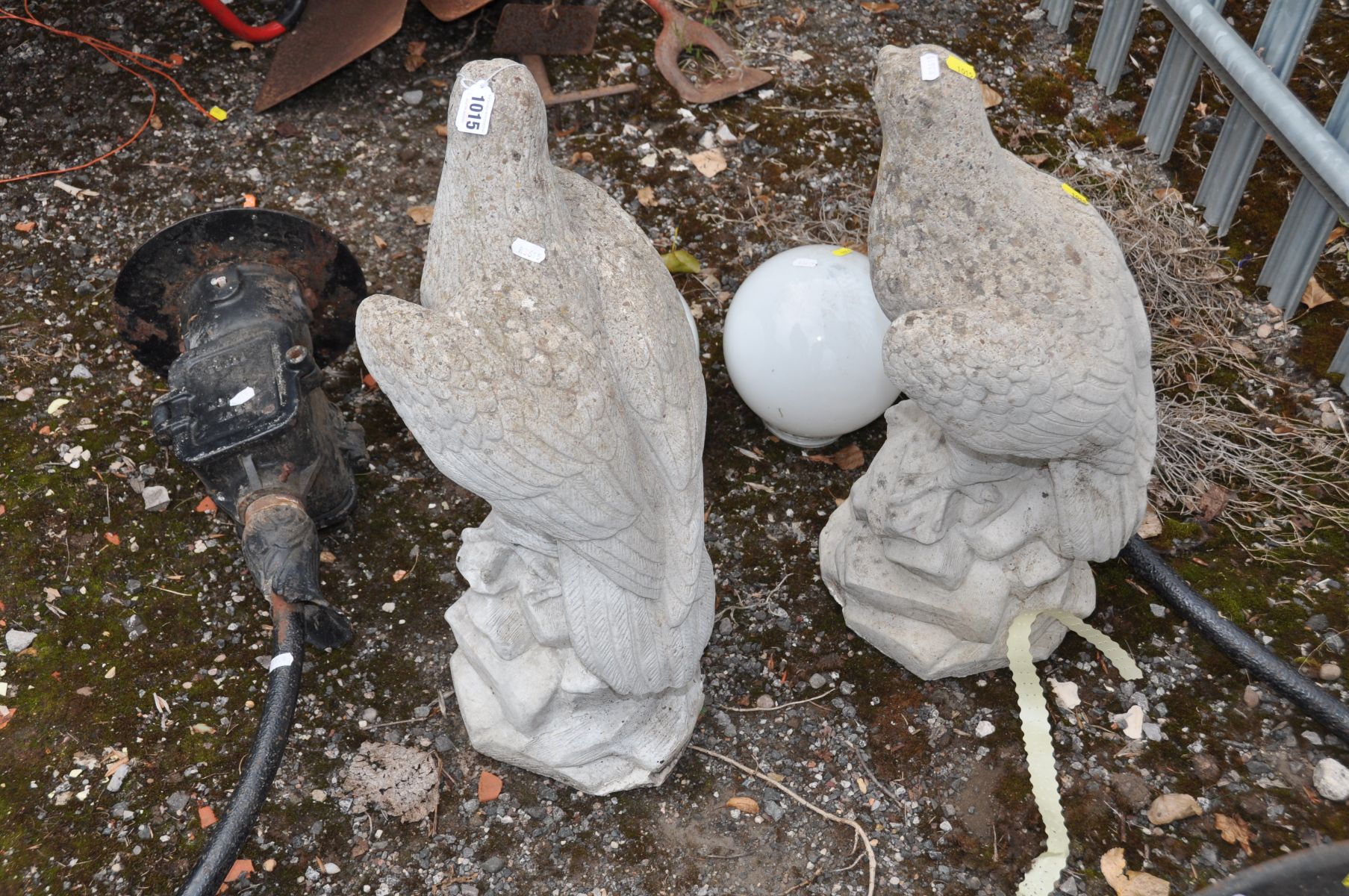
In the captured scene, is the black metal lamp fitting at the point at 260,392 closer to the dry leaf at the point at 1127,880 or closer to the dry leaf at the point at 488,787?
the dry leaf at the point at 488,787

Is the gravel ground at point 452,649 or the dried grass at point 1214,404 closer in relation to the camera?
the gravel ground at point 452,649

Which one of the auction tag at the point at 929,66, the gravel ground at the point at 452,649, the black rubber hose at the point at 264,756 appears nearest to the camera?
the auction tag at the point at 929,66

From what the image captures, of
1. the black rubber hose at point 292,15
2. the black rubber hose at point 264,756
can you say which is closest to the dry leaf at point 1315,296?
the black rubber hose at point 264,756

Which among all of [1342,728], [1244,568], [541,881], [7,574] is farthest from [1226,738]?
[7,574]

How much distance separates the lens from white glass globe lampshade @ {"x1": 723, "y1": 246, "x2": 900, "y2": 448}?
114 inches

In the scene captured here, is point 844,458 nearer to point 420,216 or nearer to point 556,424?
point 556,424

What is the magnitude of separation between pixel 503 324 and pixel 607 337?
0.22m

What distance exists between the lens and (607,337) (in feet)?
7.61

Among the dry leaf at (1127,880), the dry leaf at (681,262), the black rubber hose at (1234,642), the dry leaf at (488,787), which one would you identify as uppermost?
Answer: the dry leaf at (681,262)

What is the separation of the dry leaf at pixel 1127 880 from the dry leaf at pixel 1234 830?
0.20 m

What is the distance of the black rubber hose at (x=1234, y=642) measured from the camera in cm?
268

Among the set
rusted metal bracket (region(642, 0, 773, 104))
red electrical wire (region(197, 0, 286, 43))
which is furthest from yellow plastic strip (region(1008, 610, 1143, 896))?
red electrical wire (region(197, 0, 286, 43))

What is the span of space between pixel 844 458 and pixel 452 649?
1.24 metres

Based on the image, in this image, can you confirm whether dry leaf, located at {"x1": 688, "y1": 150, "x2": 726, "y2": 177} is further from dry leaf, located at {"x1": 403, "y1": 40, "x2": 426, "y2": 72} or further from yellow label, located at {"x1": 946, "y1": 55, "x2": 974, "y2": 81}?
yellow label, located at {"x1": 946, "y1": 55, "x2": 974, "y2": 81}
